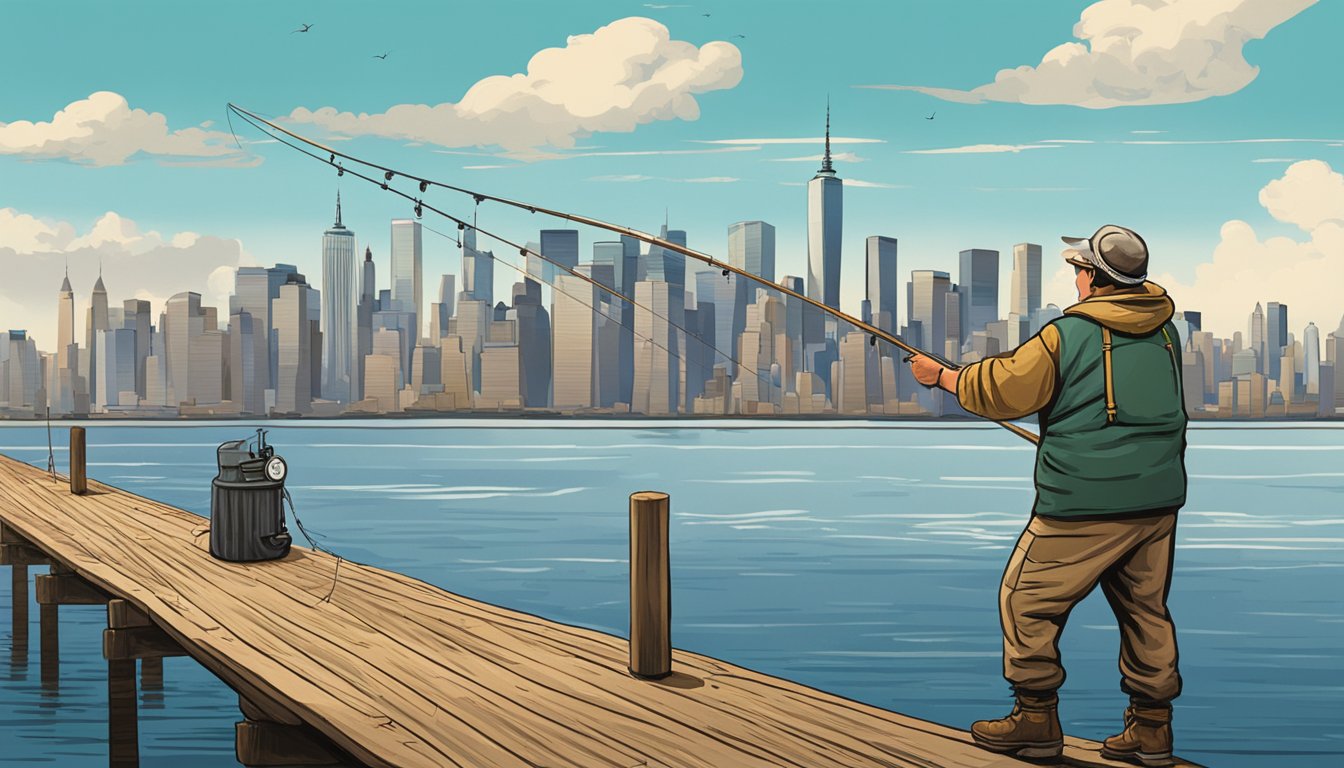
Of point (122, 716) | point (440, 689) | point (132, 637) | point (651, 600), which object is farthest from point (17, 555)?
point (651, 600)

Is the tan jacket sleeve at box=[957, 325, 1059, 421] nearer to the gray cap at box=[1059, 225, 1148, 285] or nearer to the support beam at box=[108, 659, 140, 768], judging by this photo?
the gray cap at box=[1059, 225, 1148, 285]

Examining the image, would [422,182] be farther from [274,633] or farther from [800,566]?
[800,566]

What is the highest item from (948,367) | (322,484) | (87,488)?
(948,367)

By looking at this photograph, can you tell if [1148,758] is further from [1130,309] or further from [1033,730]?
[1130,309]

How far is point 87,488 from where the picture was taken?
52.4 ft

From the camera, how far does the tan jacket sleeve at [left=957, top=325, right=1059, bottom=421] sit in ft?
13.4

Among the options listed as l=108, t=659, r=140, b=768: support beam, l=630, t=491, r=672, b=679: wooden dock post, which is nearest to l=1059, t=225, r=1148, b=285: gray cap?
l=630, t=491, r=672, b=679: wooden dock post

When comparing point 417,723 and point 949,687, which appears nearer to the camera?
point 417,723

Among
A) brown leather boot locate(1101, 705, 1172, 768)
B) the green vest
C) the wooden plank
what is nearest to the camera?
the green vest

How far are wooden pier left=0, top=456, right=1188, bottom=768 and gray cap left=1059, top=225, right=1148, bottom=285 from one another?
1.73 m

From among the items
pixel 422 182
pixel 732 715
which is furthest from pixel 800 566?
→ pixel 732 715

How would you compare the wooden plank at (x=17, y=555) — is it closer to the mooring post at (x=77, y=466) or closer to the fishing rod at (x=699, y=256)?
Answer: the mooring post at (x=77, y=466)

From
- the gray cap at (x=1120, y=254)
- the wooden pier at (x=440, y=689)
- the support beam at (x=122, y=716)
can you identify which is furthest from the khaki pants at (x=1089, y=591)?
the support beam at (x=122, y=716)

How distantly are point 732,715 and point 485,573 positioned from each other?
17063 mm
